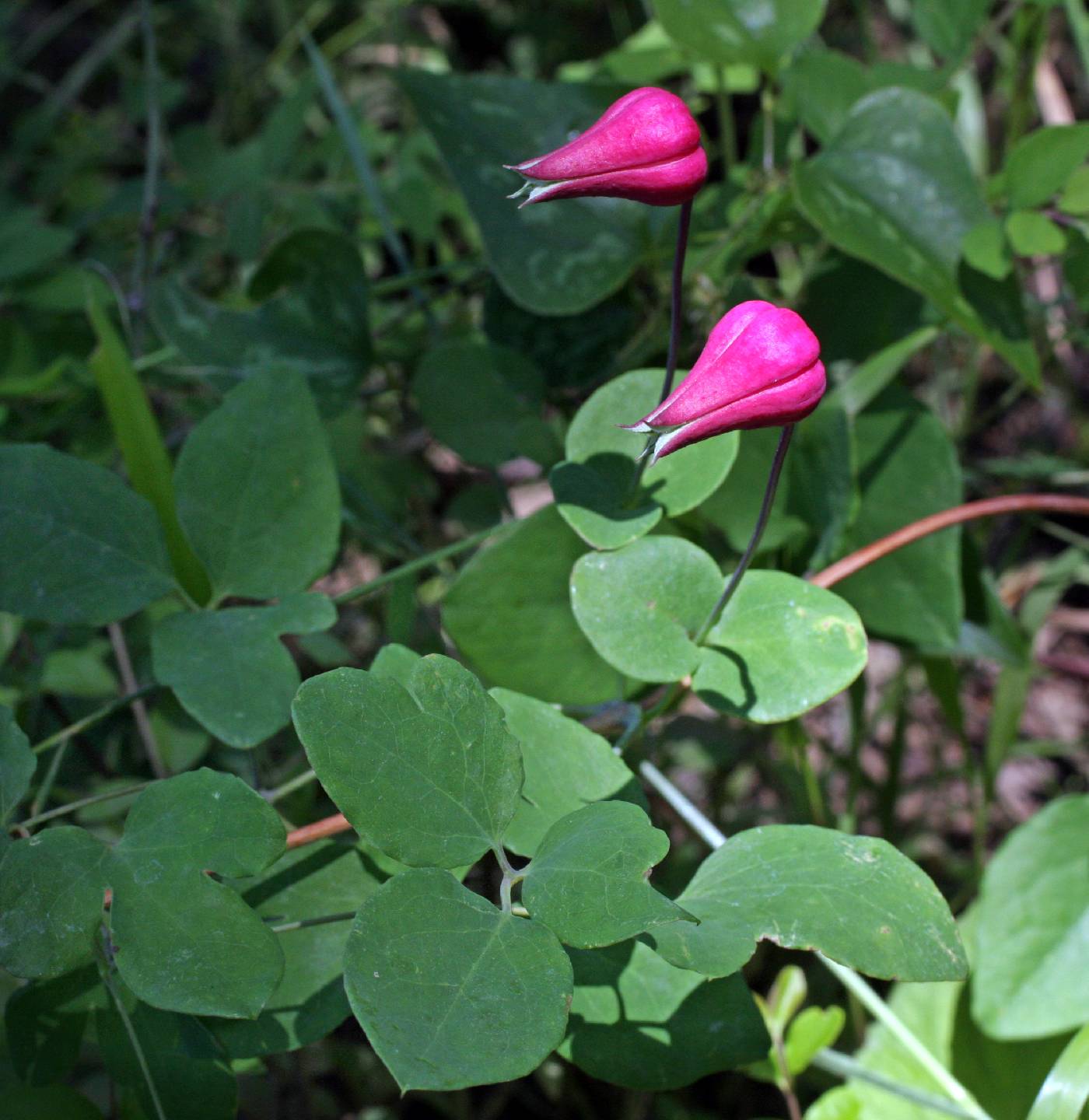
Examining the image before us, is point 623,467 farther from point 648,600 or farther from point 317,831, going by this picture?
point 317,831

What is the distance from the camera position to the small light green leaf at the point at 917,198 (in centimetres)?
77

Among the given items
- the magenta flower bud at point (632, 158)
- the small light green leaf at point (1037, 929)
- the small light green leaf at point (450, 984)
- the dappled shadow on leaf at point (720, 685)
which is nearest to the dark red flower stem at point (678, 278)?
the magenta flower bud at point (632, 158)

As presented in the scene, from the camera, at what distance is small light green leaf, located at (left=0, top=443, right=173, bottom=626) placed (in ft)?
1.87

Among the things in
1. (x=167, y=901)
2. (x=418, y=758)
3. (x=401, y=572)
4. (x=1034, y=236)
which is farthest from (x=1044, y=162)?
(x=167, y=901)

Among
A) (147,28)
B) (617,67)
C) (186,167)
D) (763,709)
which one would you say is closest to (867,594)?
(763,709)

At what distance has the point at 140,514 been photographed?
0.62 metres

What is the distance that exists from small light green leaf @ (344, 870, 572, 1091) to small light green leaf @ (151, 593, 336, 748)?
15 cm

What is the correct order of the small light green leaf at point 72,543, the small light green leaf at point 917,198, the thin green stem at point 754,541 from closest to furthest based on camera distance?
the thin green stem at point 754,541 → the small light green leaf at point 72,543 → the small light green leaf at point 917,198

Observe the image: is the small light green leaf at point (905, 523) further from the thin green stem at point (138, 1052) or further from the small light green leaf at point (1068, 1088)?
the thin green stem at point (138, 1052)

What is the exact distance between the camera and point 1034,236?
0.76 meters

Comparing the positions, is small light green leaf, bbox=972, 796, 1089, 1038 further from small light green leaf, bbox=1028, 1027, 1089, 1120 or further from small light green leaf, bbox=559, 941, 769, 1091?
small light green leaf, bbox=559, 941, 769, 1091

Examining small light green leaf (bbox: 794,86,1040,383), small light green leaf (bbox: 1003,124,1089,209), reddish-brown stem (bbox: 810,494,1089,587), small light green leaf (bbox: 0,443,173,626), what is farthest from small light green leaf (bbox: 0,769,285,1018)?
small light green leaf (bbox: 1003,124,1089,209)

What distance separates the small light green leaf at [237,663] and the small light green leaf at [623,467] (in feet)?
0.50

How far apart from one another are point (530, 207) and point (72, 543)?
0.45 metres
